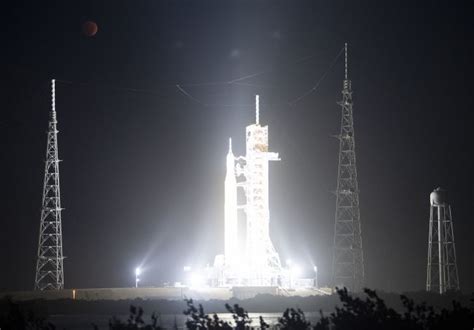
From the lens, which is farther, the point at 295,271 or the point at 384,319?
the point at 295,271

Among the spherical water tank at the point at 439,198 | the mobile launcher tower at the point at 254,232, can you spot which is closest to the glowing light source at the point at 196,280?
the mobile launcher tower at the point at 254,232

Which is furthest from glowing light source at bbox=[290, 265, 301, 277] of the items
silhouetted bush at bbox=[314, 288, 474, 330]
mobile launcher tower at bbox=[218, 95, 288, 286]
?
silhouetted bush at bbox=[314, 288, 474, 330]

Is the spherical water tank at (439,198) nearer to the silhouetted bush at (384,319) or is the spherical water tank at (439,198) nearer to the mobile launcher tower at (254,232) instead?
the mobile launcher tower at (254,232)

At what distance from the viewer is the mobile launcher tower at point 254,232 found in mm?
54438

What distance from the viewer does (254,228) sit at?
5450cm

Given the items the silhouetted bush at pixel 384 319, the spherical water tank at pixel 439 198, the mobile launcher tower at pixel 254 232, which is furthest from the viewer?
the mobile launcher tower at pixel 254 232

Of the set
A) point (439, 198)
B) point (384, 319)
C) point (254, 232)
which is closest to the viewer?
point (384, 319)

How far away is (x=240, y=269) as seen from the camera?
54625mm

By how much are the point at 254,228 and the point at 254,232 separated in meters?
0.21

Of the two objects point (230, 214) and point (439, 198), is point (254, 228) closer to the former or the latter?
point (230, 214)

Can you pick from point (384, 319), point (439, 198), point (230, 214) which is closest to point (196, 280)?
point (230, 214)

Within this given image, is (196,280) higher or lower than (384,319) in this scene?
higher

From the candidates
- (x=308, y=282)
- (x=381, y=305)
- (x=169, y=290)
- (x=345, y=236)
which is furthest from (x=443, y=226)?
(x=381, y=305)

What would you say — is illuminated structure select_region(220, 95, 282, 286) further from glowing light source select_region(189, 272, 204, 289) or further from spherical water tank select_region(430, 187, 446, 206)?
spherical water tank select_region(430, 187, 446, 206)
